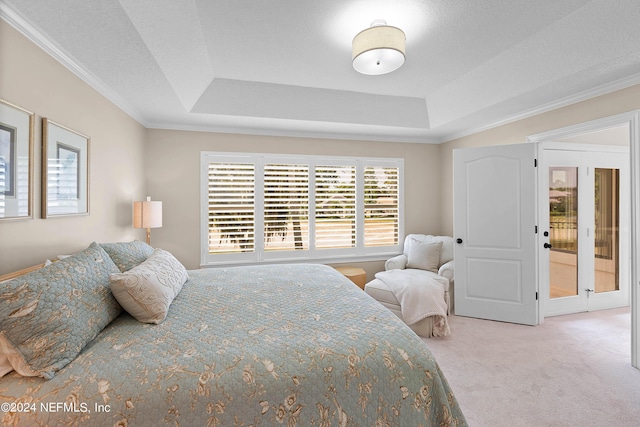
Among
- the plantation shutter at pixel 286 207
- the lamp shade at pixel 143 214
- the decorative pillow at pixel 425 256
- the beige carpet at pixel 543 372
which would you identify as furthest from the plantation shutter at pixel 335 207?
the lamp shade at pixel 143 214

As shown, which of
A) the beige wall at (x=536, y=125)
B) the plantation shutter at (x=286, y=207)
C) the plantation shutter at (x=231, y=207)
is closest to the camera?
the beige wall at (x=536, y=125)

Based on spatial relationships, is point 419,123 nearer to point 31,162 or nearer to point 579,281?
point 579,281

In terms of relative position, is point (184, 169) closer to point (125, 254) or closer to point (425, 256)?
point (125, 254)

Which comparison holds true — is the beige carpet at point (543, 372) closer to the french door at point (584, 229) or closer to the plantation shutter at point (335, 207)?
the french door at point (584, 229)

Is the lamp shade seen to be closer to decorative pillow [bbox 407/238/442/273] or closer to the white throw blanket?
the white throw blanket

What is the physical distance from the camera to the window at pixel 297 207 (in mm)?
3961

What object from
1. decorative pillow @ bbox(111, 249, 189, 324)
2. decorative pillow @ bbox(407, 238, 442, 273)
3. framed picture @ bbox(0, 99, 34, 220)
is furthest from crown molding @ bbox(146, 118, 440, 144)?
decorative pillow @ bbox(111, 249, 189, 324)

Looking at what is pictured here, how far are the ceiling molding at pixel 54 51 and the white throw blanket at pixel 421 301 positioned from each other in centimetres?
346

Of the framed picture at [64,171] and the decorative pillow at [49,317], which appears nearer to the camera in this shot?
the decorative pillow at [49,317]

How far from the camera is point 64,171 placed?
2080 mm

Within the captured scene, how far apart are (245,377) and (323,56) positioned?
103 inches

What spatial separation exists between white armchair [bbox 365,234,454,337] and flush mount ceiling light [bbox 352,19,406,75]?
7.74 ft

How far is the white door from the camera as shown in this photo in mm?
3287

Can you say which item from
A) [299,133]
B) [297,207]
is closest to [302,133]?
[299,133]
